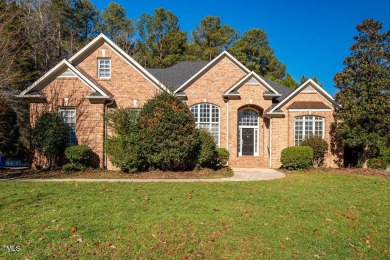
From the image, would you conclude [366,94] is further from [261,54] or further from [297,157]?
[261,54]

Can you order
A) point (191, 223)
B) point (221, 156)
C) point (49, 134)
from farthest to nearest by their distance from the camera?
point (221, 156) → point (49, 134) → point (191, 223)

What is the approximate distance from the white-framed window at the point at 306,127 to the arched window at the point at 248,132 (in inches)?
104

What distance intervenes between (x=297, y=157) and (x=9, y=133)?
750 inches

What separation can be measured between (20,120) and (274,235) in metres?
19.4

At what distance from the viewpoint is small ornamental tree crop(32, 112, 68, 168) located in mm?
13828

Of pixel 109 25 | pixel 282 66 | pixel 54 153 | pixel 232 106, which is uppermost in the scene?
pixel 109 25

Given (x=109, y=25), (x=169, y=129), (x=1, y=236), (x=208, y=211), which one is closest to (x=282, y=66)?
(x=109, y=25)

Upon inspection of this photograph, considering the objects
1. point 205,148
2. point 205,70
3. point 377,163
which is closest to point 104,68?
point 205,70

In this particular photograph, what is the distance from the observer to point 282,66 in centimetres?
4247

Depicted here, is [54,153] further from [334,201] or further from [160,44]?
[160,44]

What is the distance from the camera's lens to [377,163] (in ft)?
52.1

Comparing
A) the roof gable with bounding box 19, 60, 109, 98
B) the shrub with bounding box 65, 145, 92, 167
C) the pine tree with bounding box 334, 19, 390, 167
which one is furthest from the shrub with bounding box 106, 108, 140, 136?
the pine tree with bounding box 334, 19, 390, 167

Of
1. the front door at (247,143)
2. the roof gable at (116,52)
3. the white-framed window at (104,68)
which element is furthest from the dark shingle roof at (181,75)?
the white-framed window at (104,68)

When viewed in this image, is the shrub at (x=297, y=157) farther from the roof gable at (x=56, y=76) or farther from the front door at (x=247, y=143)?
the roof gable at (x=56, y=76)
